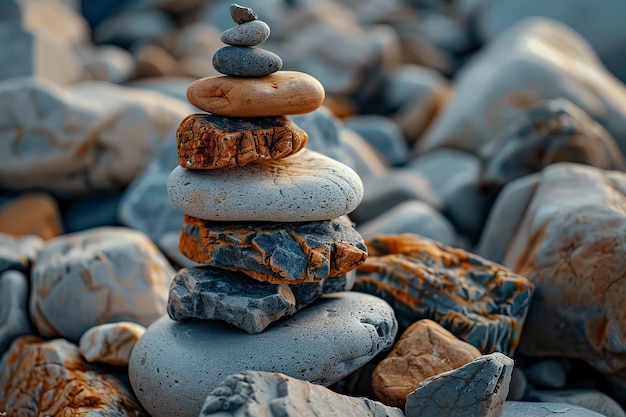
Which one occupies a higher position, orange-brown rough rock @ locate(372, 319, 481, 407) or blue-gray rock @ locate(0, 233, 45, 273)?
orange-brown rough rock @ locate(372, 319, 481, 407)

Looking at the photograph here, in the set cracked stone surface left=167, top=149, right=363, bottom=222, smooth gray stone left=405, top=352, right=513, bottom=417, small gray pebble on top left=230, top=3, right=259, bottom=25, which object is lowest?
smooth gray stone left=405, top=352, right=513, bottom=417

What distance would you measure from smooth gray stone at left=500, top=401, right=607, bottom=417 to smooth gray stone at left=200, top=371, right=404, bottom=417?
0.91 metres

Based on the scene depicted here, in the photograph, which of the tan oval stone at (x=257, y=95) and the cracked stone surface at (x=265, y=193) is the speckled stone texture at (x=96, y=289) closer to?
the cracked stone surface at (x=265, y=193)

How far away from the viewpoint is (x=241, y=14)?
3.50 metres

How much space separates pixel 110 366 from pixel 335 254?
1466 millimetres

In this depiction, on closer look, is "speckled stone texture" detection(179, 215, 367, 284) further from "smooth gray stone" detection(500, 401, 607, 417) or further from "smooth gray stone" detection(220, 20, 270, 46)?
"smooth gray stone" detection(500, 401, 607, 417)

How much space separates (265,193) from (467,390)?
4.06 ft

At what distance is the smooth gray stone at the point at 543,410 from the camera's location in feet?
11.6

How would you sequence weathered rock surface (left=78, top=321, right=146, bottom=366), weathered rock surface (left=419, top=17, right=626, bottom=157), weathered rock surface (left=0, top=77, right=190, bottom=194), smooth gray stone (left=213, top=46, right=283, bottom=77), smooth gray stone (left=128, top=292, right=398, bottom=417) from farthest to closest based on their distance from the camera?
weathered rock surface (left=419, top=17, right=626, bottom=157) < weathered rock surface (left=0, top=77, right=190, bottom=194) < weathered rock surface (left=78, top=321, right=146, bottom=366) < smooth gray stone (left=213, top=46, right=283, bottom=77) < smooth gray stone (left=128, top=292, right=398, bottom=417)

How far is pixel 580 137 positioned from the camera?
5.65 metres

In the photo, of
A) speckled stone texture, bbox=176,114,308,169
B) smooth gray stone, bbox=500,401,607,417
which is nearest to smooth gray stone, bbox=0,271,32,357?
speckled stone texture, bbox=176,114,308,169

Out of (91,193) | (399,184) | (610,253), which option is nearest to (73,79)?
(91,193)

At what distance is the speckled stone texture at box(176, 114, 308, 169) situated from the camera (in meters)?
3.38

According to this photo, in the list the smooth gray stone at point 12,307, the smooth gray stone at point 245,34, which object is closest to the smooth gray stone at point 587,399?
the smooth gray stone at point 245,34
